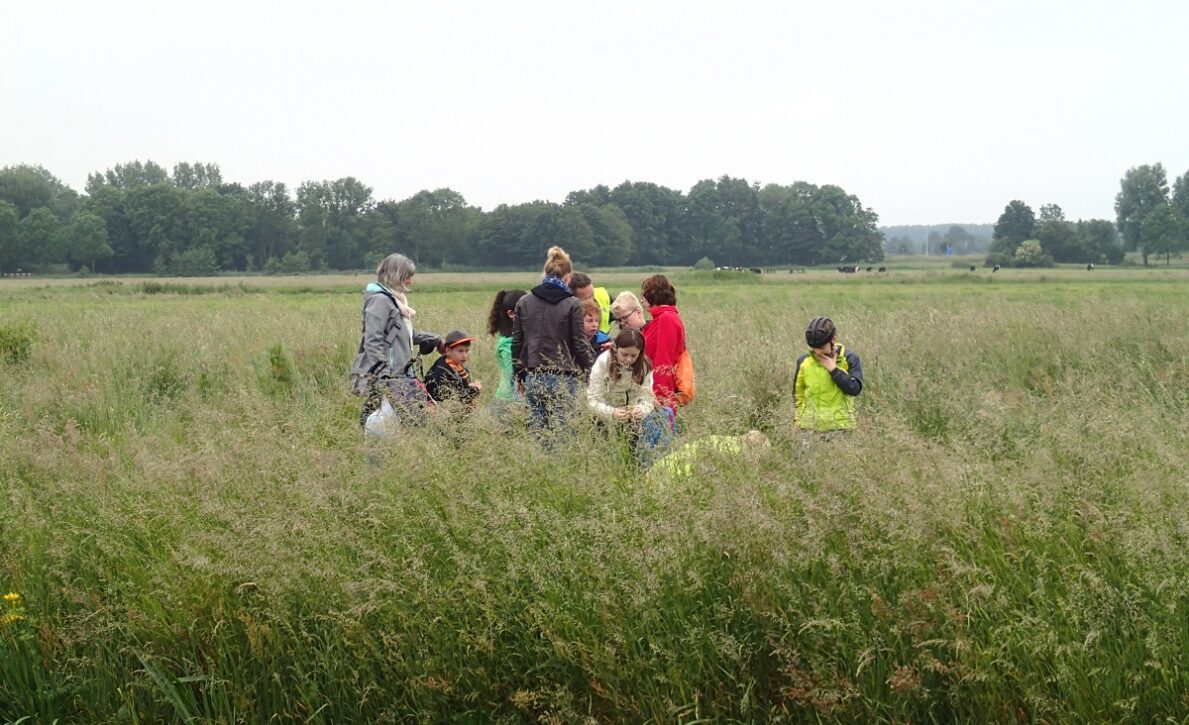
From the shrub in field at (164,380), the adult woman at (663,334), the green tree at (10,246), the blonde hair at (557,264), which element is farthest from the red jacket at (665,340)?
the green tree at (10,246)

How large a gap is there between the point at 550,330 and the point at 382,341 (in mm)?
1272

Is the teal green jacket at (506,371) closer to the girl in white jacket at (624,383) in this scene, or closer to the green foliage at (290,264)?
the girl in white jacket at (624,383)

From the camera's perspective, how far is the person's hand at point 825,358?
731 cm

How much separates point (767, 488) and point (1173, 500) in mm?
1567

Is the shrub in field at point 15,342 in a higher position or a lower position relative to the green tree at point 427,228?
lower

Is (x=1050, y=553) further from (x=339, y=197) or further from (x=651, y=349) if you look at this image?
(x=339, y=197)

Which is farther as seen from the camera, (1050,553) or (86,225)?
(86,225)

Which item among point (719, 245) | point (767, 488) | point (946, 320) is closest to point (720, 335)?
point (946, 320)

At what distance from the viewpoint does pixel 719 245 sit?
11188cm

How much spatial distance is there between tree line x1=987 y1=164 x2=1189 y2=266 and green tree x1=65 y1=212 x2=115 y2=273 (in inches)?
3097

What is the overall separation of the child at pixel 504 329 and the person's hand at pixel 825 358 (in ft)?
8.07

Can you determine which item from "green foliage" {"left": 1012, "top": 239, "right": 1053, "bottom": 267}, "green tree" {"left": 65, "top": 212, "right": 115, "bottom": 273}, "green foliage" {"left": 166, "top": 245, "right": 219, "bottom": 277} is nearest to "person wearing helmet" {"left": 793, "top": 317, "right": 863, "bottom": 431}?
"green foliage" {"left": 166, "top": 245, "right": 219, "bottom": 277}

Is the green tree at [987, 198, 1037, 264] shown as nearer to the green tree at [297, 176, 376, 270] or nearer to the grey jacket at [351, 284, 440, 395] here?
the green tree at [297, 176, 376, 270]

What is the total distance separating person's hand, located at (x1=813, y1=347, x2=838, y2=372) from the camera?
288 inches
